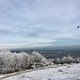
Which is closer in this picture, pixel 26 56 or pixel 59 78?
pixel 59 78

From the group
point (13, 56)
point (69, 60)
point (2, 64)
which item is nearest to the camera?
point (2, 64)

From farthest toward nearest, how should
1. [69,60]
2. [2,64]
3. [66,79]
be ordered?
[69,60] → [2,64] → [66,79]

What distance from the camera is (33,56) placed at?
3906 cm

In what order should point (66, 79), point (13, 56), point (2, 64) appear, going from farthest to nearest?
point (13, 56) < point (2, 64) < point (66, 79)

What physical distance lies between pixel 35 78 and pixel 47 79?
5.01ft

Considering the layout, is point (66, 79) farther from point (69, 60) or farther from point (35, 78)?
point (69, 60)

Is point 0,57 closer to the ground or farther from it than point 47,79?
farther from it

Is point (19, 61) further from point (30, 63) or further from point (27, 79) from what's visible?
point (27, 79)

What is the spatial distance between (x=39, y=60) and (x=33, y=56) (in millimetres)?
1623

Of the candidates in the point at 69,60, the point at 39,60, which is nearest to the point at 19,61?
the point at 39,60

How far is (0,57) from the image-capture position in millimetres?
35406

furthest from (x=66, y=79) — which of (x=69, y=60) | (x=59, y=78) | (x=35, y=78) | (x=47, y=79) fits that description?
(x=69, y=60)

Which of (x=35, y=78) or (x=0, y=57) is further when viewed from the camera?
(x=0, y=57)

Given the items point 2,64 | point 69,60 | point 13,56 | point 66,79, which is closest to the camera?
point 66,79
